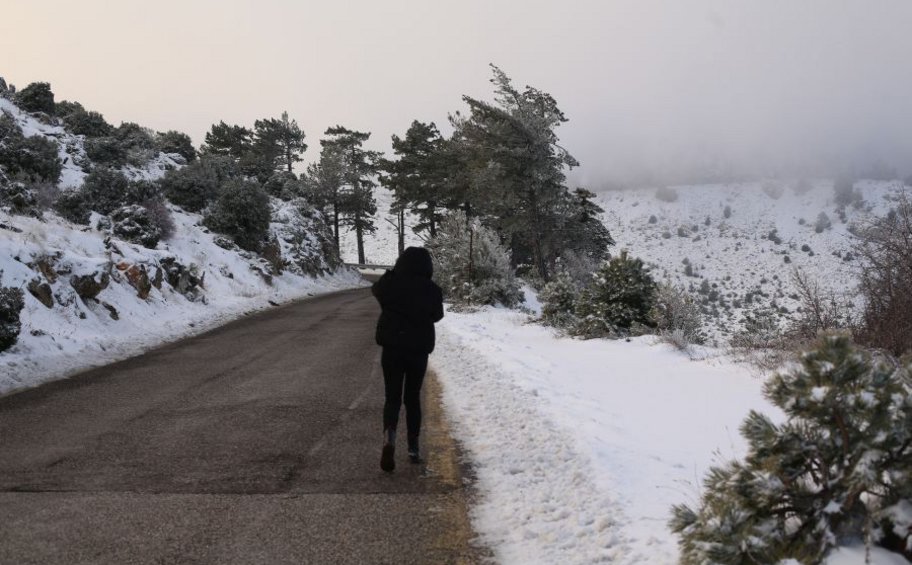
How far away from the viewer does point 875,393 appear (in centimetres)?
230

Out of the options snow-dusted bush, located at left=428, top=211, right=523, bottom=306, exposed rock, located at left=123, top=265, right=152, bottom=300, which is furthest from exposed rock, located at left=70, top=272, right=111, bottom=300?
snow-dusted bush, located at left=428, top=211, right=523, bottom=306

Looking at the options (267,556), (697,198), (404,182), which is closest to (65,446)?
(267,556)

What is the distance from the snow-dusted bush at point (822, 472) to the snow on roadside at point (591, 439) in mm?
1189

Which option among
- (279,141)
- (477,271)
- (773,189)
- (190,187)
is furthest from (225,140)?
(773,189)

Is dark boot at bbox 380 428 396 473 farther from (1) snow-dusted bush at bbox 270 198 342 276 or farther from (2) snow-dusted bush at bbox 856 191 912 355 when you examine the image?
(1) snow-dusted bush at bbox 270 198 342 276

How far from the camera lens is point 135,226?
20.5 m

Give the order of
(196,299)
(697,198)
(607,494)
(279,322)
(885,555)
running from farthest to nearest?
1. (697,198)
2. (196,299)
3. (279,322)
4. (607,494)
5. (885,555)

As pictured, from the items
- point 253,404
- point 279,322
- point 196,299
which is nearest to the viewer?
point 253,404

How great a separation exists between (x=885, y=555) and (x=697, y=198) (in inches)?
4232

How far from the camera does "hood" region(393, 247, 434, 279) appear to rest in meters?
5.75

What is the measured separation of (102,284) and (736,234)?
81714 millimetres

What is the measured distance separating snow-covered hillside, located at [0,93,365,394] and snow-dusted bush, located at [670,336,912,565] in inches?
394

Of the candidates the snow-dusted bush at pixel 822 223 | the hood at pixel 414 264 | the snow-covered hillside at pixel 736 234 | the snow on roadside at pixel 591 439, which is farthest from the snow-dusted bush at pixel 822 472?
the snow-dusted bush at pixel 822 223

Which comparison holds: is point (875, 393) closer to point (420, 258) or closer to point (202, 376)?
point (420, 258)
